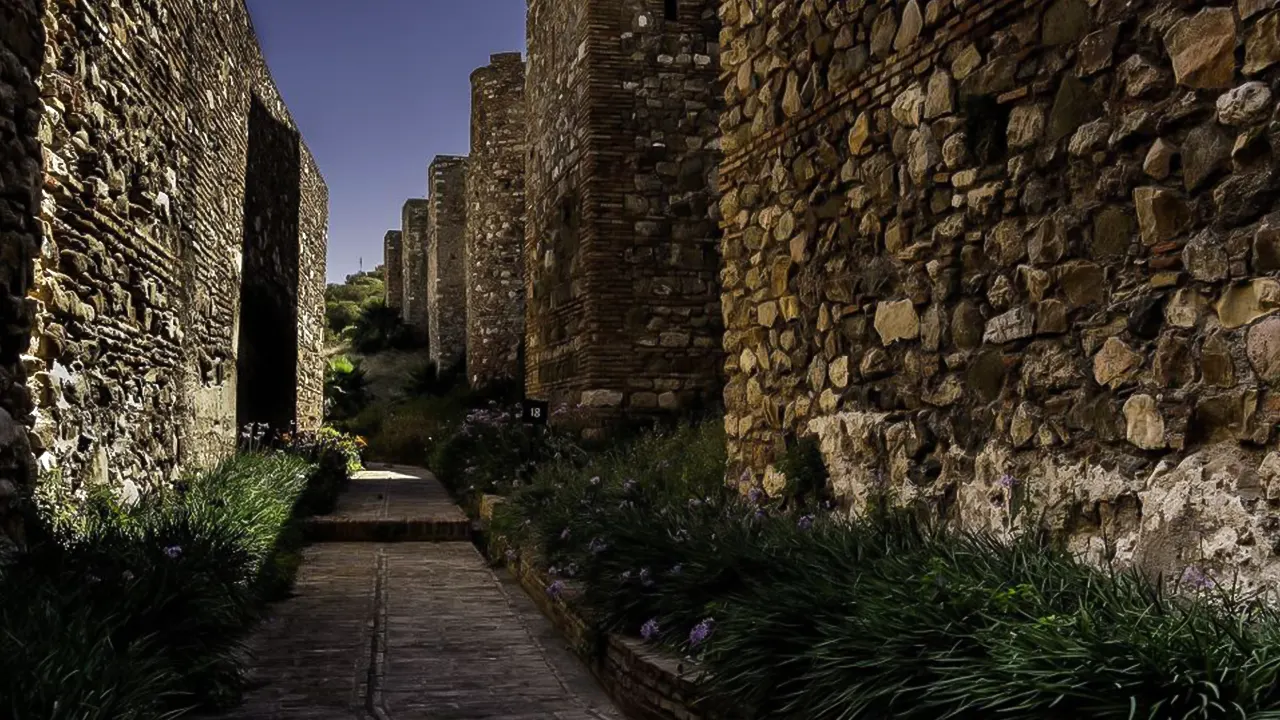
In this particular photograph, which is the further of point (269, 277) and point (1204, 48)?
point (269, 277)

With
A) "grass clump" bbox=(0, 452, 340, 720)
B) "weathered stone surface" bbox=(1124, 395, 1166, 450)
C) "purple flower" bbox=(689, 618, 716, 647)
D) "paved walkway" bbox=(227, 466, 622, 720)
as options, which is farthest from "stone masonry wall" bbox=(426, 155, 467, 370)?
"weathered stone surface" bbox=(1124, 395, 1166, 450)

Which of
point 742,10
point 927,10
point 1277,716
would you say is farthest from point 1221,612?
point 742,10

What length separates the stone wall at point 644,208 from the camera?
1124 cm

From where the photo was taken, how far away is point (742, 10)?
7180 mm

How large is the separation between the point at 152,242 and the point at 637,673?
5.62 metres

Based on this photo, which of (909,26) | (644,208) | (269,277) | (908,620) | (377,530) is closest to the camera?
(908,620)

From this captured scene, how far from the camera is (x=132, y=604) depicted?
14.5ft

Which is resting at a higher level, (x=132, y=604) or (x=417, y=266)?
(x=417, y=266)

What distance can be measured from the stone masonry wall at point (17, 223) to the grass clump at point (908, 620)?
108 inches

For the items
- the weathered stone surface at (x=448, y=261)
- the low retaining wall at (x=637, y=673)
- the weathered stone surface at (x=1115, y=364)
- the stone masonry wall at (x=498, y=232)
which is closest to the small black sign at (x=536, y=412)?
the low retaining wall at (x=637, y=673)

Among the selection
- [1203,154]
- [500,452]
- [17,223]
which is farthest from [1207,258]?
[500,452]

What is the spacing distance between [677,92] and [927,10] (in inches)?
262

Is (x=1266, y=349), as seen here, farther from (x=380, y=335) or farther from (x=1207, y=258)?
(x=380, y=335)

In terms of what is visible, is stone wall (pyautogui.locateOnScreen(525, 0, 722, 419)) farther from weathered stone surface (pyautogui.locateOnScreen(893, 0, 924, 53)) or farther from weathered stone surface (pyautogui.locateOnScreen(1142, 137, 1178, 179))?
weathered stone surface (pyautogui.locateOnScreen(1142, 137, 1178, 179))
